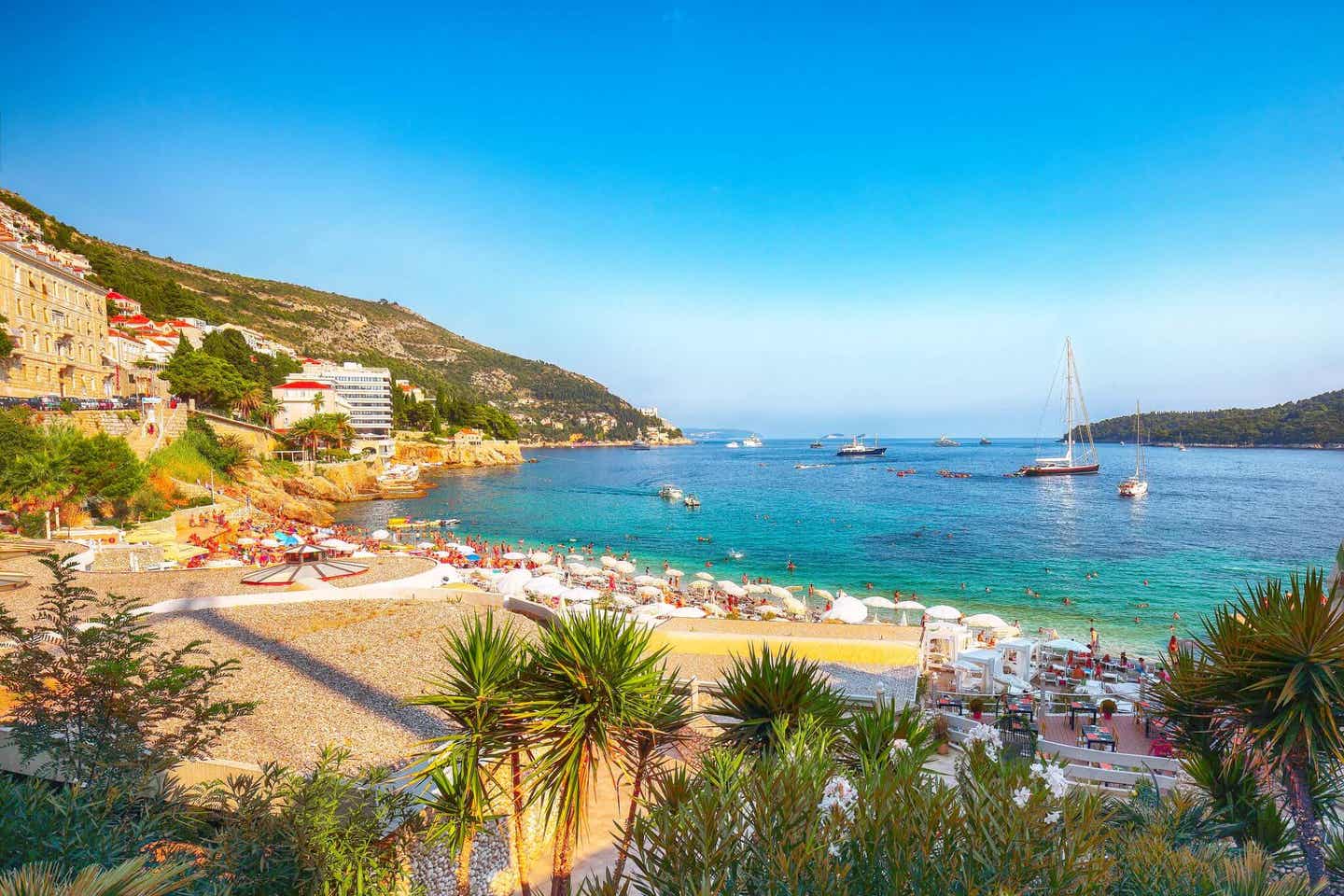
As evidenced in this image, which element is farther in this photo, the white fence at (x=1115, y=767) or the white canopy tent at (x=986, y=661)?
the white canopy tent at (x=986, y=661)

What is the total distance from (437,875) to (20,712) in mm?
5011

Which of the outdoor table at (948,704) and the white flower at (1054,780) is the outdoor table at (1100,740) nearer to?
the outdoor table at (948,704)

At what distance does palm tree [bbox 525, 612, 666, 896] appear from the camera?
533cm

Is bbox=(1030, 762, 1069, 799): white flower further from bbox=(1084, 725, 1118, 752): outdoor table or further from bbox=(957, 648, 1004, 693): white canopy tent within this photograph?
bbox=(957, 648, 1004, 693): white canopy tent

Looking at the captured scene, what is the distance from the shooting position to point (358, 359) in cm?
12181

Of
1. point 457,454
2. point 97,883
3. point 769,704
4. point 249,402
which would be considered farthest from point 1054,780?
point 457,454

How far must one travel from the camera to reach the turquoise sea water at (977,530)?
2825cm

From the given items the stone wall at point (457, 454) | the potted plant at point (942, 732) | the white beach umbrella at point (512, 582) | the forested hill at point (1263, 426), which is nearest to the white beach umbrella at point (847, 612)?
the potted plant at point (942, 732)

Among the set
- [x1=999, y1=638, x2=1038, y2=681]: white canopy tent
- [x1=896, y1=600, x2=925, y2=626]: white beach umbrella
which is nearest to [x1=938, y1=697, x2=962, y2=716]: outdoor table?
[x1=999, y1=638, x2=1038, y2=681]: white canopy tent

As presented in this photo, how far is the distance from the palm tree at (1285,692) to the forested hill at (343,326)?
9435 cm

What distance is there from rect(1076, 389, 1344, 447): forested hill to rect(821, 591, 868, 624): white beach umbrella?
178829mm

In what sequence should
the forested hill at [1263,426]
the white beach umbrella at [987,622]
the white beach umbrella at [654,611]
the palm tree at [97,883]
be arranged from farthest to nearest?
the forested hill at [1263,426] → the white beach umbrella at [654,611] → the white beach umbrella at [987,622] → the palm tree at [97,883]

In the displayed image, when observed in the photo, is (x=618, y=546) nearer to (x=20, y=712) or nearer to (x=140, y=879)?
(x=20, y=712)

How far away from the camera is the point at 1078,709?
41.1 feet
